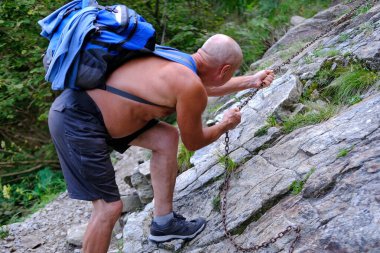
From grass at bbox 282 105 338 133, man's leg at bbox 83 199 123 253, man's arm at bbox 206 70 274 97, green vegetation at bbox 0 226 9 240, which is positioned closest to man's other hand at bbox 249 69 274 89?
man's arm at bbox 206 70 274 97

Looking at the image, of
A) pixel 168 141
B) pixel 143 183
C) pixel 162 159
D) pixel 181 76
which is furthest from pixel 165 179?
pixel 143 183

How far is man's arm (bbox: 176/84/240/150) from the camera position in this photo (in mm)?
3162

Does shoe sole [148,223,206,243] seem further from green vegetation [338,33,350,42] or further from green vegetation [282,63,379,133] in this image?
green vegetation [338,33,350,42]

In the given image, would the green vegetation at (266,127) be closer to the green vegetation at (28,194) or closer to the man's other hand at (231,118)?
the man's other hand at (231,118)

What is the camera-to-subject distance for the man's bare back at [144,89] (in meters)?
3.18

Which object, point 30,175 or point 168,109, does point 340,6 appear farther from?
point 30,175

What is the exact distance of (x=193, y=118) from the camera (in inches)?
129

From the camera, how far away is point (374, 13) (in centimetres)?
534

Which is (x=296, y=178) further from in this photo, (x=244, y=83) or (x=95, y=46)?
(x=95, y=46)

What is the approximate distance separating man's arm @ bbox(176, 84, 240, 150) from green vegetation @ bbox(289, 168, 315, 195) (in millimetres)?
664

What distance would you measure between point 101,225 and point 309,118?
78.0 inches

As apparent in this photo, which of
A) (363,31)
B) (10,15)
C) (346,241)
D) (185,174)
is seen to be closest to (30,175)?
(10,15)

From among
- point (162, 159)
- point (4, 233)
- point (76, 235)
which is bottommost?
point (4, 233)

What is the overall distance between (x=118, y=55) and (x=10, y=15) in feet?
15.7
